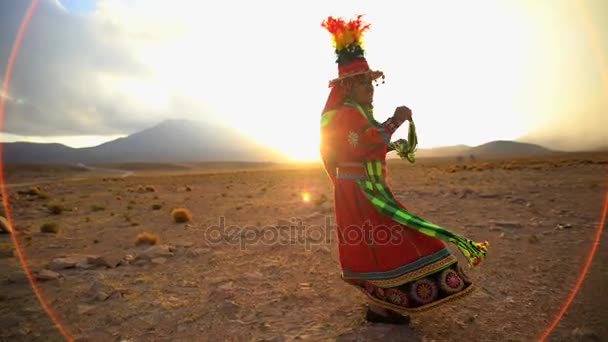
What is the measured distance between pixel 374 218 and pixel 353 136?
0.90 meters

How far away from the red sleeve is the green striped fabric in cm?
18

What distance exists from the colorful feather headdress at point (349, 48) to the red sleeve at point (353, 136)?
44cm

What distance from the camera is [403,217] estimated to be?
332cm

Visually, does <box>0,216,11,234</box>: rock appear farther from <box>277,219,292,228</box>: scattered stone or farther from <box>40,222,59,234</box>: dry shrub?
<box>277,219,292,228</box>: scattered stone

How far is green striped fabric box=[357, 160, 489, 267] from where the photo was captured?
322 centimetres

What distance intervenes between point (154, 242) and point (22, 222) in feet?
24.0

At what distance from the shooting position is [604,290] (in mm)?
4496

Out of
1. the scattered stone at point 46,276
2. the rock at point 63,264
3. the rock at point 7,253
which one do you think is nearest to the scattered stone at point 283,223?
the rock at point 63,264

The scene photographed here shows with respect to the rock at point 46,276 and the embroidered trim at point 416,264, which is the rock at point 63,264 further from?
the embroidered trim at point 416,264

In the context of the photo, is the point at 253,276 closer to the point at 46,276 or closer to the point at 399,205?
the point at 399,205

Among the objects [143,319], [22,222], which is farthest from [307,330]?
[22,222]

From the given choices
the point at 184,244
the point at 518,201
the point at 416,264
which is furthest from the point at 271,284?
the point at 518,201

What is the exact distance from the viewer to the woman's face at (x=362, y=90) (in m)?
3.64

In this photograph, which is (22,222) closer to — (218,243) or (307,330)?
(218,243)
